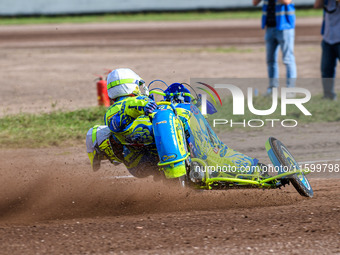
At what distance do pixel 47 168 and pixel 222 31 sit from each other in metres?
18.9

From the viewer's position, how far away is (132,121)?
6.11m

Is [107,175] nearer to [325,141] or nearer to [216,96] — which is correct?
[216,96]

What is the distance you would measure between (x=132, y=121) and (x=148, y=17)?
2577cm

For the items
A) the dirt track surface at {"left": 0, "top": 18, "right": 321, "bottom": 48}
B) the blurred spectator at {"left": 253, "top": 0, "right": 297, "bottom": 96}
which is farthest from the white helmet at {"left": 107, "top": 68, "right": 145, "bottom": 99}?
the dirt track surface at {"left": 0, "top": 18, "right": 321, "bottom": 48}

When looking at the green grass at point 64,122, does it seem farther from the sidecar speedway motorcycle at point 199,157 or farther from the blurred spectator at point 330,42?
the sidecar speedway motorcycle at point 199,157

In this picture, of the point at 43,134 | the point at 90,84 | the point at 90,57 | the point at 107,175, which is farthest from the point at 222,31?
the point at 107,175

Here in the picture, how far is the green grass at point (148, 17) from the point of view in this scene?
30505 mm

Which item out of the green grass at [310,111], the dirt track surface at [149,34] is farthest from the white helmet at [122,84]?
the dirt track surface at [149,34]

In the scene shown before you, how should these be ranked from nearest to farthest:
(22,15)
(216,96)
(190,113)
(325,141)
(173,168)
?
(173,168) → (190,113) → (216,96) → (325,141) → (22,15)

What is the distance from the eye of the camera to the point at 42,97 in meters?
14.2

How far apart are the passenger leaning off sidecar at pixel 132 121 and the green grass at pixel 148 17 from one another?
79.8 feet

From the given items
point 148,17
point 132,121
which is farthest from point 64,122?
point 148,17

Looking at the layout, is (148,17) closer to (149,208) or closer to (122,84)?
(122,84)

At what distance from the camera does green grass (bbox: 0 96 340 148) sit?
10.1 metres
